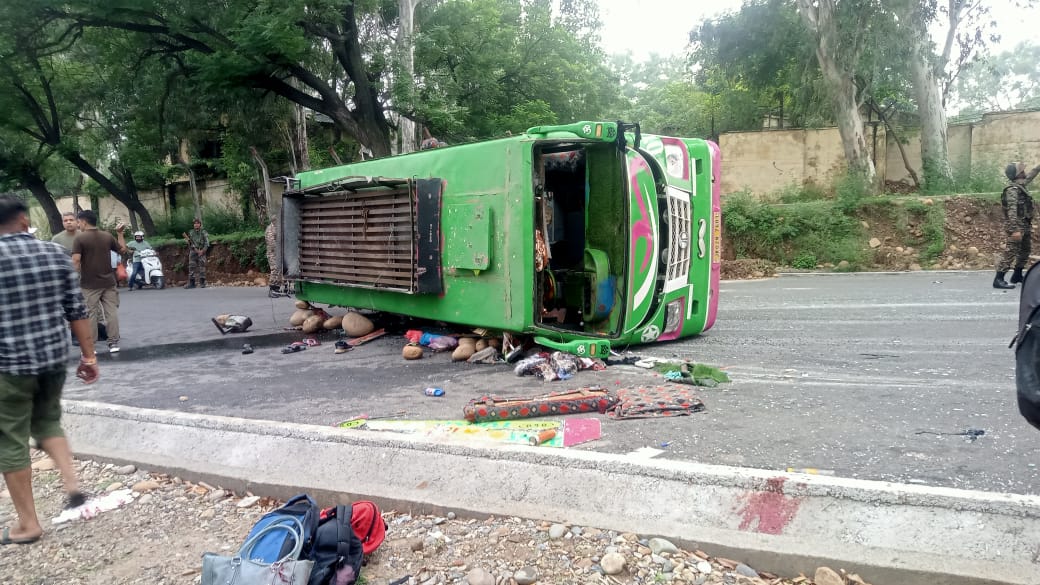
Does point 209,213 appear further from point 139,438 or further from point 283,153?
point 139,438

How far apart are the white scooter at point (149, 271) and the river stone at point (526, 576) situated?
18721mm

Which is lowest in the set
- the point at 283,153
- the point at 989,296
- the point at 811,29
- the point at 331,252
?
the point at 989,296

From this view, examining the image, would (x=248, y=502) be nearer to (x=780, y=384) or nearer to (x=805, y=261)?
(x=780, y=384)

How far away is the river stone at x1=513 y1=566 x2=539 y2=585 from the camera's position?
2.68 meters

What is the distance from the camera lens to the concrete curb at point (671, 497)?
261cm

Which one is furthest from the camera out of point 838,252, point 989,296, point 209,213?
point 209,213

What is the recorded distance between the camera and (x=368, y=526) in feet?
9.84

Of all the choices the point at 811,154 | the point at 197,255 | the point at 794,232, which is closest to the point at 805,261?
the point at 794,232

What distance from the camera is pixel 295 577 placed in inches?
100

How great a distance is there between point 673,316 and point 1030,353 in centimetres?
481

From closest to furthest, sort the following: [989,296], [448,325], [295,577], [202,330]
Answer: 1. [295,577]
2. [448,325]
3. [989,296]
4. [202,330]

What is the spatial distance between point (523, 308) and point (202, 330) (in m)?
6.18

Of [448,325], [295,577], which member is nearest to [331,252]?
[448,325]

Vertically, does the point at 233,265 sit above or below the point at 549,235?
below
